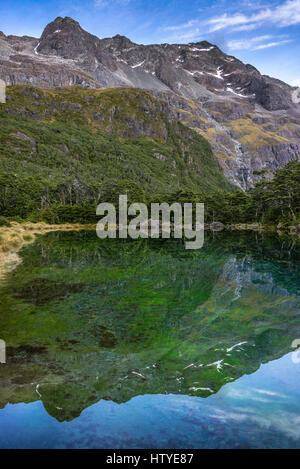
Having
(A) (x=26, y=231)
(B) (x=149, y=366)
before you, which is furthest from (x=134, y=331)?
(A) (x=26, y=231)

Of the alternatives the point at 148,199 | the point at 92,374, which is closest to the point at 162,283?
the point at 92,374

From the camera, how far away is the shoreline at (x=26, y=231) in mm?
34281

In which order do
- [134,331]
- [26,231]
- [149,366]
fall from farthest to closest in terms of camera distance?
1. [26,231]
2. [134,331]
3. [149,366]

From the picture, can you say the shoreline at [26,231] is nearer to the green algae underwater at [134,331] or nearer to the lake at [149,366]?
the green algae underwater at [134,331]

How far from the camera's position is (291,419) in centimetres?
855

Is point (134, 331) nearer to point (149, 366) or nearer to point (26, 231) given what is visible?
point (149, 366)

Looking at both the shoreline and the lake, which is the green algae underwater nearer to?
the lake

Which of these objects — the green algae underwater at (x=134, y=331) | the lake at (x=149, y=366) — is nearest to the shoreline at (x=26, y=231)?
the green algae underwater at (x=134, y=331)

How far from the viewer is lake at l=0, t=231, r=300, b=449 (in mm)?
8062

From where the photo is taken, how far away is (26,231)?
260ft

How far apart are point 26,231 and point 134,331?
230 ft

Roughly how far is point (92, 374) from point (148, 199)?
124952mm

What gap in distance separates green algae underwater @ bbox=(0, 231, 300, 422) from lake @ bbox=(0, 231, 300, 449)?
0.05 meters

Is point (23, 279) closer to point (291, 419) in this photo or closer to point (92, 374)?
point (92, 374)
